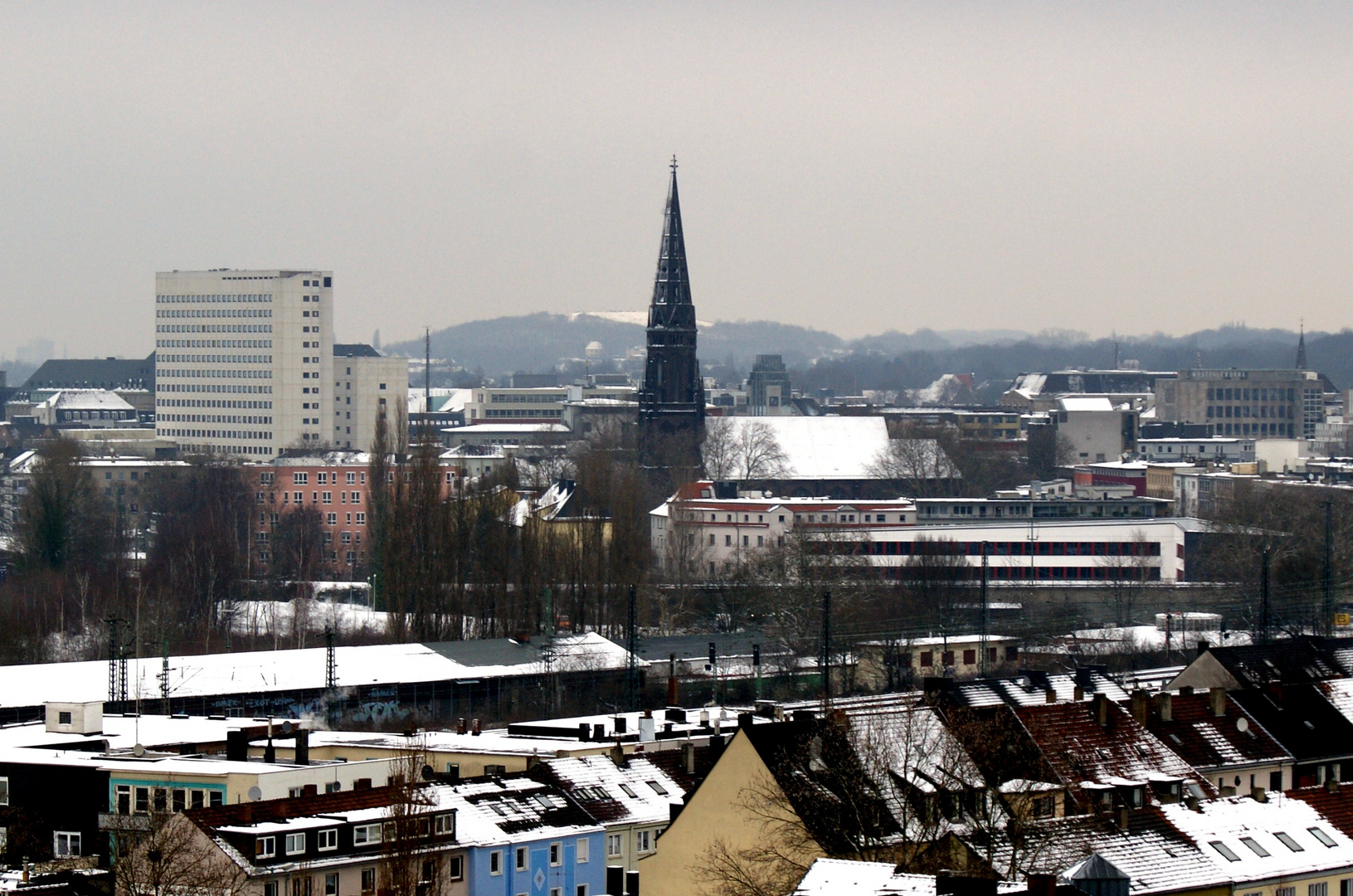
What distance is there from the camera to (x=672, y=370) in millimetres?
111250

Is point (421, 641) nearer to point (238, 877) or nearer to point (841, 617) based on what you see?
point (841, 617)

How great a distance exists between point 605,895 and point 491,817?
5.51 feet

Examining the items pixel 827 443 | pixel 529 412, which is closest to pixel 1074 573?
pixel 827 443

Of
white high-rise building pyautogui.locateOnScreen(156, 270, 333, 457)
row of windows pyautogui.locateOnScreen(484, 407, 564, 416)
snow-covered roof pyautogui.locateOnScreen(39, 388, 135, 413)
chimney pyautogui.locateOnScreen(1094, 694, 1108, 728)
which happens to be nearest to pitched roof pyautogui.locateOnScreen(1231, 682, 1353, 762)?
chimney pyautogui.locateOnScreen(1094, 694, 1108, 728)

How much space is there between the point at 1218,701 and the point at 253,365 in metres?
125

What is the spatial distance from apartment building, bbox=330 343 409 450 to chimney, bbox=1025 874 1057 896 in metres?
138

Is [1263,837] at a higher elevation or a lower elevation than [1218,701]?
lower

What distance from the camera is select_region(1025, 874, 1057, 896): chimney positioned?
73.7ft

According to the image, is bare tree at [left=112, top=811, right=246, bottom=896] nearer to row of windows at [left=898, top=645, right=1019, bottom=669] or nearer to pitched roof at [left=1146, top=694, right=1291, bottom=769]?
pitched roof at [left=1146, top=694, right=1291, bottom=769]

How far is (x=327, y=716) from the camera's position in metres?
51.5

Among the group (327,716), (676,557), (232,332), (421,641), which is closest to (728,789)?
(327,716)

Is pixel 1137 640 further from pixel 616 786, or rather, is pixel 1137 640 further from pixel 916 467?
pixel 916 467

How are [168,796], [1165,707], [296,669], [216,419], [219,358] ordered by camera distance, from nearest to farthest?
[168,796], [1165,707], [296,669], [216,419], [219,358]

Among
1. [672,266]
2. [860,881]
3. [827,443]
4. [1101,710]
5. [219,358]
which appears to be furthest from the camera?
[219,358]
